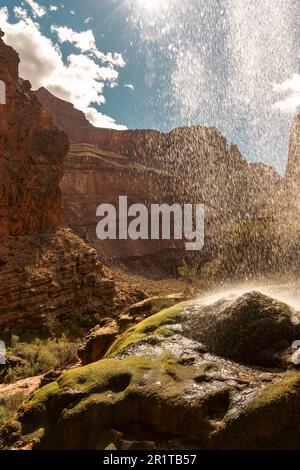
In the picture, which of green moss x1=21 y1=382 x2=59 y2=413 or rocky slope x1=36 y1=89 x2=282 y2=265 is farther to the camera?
Result: rocky slope x1=36 y1=89 x2=282 y2=265

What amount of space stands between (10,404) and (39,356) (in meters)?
8.64

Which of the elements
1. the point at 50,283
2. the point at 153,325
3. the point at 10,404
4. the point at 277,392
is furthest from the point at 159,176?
the point at 277,392

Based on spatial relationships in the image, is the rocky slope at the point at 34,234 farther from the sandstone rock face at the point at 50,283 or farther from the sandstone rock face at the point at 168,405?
the sandstone rock face at the point at 168,405

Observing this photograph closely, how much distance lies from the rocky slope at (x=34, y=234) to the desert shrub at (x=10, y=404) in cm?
1273

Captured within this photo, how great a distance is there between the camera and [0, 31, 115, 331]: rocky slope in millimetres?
26469

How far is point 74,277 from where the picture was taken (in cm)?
3095

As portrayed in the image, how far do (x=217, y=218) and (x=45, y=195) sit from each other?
55654 mm

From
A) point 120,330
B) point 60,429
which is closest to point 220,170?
point 120,330

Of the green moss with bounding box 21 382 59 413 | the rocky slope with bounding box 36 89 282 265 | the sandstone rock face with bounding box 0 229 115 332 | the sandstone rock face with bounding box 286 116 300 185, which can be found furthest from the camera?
the rocky slope with bounding box 36 89 282 265

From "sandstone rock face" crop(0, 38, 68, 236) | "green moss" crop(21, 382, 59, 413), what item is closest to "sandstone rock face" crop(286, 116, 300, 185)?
"sandstone rock face" crop(0, 38, 68, 236)

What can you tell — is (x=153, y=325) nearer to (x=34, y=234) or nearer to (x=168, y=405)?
(x=168, y=405)

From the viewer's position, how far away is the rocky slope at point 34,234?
26.5 m

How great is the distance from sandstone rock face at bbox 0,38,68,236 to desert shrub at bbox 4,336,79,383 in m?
9.25

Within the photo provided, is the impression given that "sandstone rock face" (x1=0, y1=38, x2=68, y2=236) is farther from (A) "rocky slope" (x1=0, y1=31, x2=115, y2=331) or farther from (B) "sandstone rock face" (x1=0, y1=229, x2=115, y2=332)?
(B) "sandstone rock face" (x1=0, y1=229, x2=115, y2=332)
